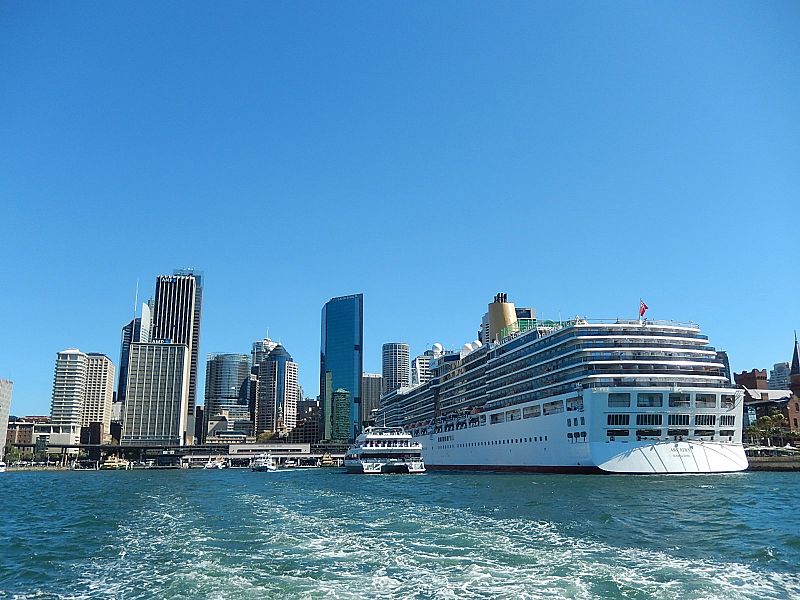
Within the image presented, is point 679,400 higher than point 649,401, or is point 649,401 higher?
point 679,400

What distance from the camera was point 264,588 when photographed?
70.6 feet

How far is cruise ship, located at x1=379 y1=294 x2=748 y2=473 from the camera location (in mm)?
74750

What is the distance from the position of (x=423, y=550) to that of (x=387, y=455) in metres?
100

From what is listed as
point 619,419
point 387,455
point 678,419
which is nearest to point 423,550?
point 619,419

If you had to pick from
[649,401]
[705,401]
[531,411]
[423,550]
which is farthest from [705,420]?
[423,550]

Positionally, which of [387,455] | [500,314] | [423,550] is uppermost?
[500,314]

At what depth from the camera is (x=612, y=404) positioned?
76875 mm

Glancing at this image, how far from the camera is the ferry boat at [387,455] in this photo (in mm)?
116188

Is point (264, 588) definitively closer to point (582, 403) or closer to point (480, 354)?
point (582, 403)

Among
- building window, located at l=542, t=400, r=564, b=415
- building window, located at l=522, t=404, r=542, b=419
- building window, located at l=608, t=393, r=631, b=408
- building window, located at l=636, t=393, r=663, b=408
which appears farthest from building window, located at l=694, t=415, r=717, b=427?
building window, located at l=522, t=404, r=542, b=419

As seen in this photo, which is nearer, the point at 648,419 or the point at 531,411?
A: the point at 648,419

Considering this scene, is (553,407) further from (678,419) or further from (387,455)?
(387,455)

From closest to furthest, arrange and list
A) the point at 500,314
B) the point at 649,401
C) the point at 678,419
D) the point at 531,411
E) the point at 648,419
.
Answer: the point at 648,419
the point at 678,419
the point at 649,401
the point at 531,411
the point at 500,314

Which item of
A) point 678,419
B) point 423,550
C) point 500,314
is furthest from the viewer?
point 500,314
